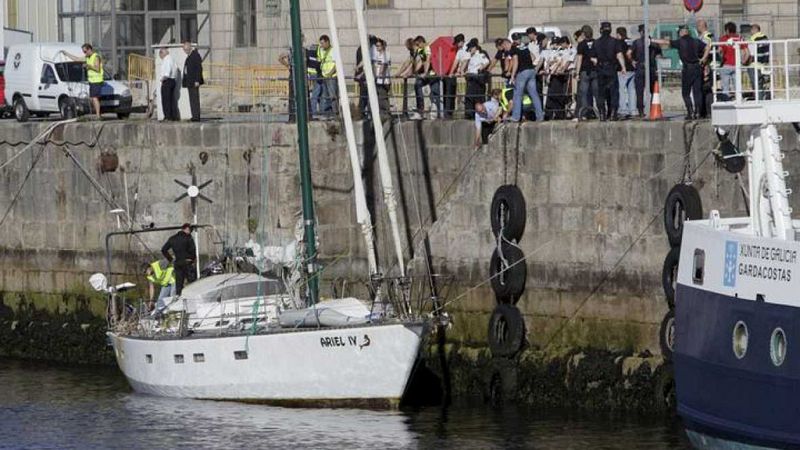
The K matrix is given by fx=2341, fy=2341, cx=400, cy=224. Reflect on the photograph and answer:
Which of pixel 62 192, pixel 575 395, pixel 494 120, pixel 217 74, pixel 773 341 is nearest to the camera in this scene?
pixel 773 341

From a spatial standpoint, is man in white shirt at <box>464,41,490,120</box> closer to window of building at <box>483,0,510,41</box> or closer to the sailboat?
the sailboat

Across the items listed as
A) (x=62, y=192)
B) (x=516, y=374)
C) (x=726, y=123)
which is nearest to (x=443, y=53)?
(x=62, y=192)

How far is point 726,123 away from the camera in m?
25.7

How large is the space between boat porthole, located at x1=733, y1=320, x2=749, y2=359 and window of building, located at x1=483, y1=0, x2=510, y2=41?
27.2 metres

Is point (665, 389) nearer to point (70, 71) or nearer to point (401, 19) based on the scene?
point (70, 71)

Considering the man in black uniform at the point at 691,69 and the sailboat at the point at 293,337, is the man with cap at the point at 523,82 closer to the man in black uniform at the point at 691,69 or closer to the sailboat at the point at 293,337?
the sailboat at the point at 293,337

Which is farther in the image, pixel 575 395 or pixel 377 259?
pixel 377 259

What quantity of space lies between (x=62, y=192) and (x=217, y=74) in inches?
475

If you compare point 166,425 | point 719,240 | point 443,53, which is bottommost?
point 166,425

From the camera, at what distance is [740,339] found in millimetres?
24875

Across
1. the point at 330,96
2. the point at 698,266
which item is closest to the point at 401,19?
the point at 330,96

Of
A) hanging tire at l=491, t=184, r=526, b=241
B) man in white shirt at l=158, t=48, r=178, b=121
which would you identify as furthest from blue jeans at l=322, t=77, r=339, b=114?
hanging tire at l=491, t=184, r=526, b=241

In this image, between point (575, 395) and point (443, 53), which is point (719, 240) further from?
point (443, 53)

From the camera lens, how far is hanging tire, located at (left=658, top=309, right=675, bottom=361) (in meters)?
29.1
